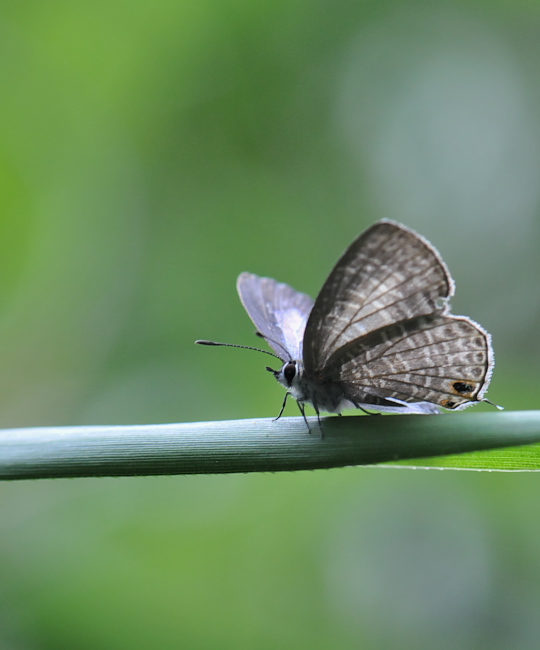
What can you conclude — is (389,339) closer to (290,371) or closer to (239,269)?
(290,371)

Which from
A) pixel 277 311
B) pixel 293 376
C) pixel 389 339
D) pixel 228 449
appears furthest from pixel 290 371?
pixel 228 449

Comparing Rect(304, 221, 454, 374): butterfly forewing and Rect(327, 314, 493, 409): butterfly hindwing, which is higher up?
Rect(304, 221, 454, 374): butterfly forewing

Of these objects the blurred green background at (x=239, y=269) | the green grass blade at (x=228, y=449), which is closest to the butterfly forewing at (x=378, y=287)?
the green grass blade at (x=228, y=449)

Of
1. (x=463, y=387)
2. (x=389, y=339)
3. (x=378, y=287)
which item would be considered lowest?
(x=463, y=387)

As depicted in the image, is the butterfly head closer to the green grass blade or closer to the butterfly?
the butterfly

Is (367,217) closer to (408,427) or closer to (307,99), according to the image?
(307,99)

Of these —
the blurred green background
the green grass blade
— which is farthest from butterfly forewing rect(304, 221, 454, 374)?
the blurred green background

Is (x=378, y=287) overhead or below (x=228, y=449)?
overhead
